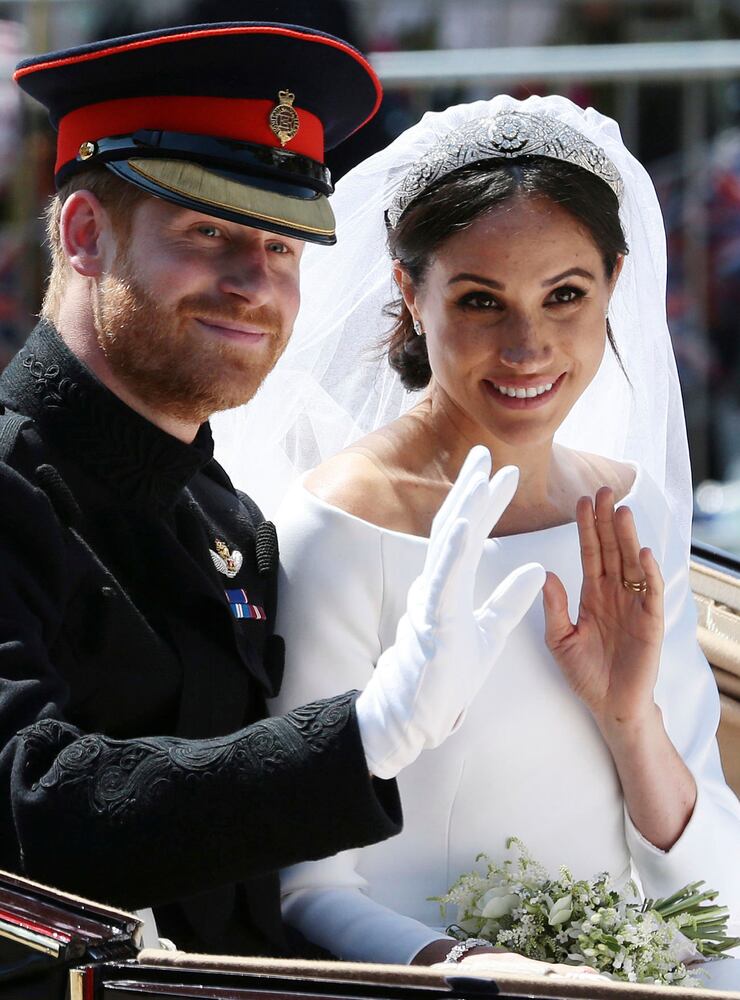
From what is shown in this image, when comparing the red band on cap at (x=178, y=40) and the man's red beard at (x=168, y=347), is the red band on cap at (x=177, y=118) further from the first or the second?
the man's red beard at (x=168, y=347)

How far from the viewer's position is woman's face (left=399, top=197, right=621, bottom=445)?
6.90 feet

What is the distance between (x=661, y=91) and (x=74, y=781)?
4.64m

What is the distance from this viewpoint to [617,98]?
549 centimetres

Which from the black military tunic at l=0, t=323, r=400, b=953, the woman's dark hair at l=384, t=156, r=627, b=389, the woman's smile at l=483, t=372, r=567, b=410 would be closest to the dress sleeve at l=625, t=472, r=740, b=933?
the woman's smile at l=483, t=372, r=567, b=410

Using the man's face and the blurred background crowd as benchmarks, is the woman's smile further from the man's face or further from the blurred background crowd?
the blurred background crowd

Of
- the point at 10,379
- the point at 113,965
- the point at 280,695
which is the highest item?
the point at 10,379

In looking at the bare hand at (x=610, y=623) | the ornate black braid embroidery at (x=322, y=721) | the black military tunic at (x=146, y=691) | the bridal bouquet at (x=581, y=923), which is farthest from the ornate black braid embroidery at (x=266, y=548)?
the ornate black braid embroidery at (x=322, y=721)

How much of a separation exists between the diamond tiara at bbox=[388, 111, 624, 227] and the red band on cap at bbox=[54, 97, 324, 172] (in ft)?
1.20

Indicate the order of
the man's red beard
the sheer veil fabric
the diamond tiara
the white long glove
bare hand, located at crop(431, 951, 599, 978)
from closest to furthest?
the white long glove
bare hand, located at crop(431, 951, 599, 978)
the man's red beard
the diamond tiara
the sheer veil fabric

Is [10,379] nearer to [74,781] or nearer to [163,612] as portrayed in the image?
[163,612]

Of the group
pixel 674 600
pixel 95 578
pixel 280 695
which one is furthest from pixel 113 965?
pixel 674 600

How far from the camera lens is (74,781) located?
1425 mm

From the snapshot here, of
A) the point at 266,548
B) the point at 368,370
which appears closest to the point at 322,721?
the point at 266,548

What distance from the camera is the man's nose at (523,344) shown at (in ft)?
6.87
